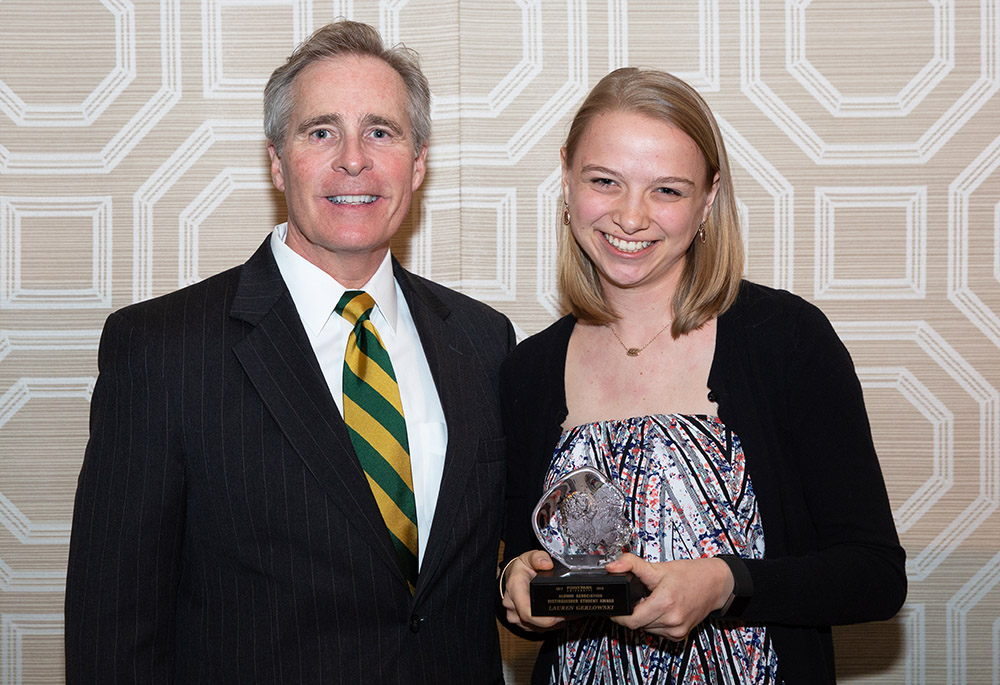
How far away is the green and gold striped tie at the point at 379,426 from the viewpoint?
5.76 ft

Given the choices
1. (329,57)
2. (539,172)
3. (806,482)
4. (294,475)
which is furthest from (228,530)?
(539,172)

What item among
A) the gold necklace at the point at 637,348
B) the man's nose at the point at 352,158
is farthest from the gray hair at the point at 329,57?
the gold necklace at the point at 637,348

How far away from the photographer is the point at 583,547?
5.47 feet

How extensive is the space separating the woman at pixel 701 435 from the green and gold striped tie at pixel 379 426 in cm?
22

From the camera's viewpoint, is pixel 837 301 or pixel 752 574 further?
pixel 837 301

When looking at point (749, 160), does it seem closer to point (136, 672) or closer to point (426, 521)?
point (426, 521)

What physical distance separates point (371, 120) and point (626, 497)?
2.91 ft

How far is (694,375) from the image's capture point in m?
1.88

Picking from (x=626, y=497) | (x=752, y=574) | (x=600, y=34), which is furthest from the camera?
(x=600, y=34)

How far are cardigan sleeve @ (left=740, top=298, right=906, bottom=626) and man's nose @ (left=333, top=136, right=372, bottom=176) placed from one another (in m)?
0.84

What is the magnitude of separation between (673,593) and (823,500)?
1.31 ft

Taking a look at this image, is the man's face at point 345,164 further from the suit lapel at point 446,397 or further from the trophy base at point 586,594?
the trophy base at point 586,594

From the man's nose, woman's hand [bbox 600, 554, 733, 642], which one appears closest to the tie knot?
the man's nose

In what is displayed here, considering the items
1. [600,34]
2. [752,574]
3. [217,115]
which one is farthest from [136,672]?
[600,34]
